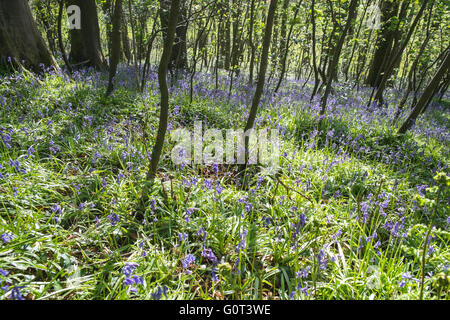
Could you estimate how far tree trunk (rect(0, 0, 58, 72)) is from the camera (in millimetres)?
4797

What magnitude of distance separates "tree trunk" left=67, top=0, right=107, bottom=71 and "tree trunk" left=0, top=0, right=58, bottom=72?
1321 millimetres

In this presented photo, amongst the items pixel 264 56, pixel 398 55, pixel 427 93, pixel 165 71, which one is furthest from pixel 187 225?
pixel 398 55

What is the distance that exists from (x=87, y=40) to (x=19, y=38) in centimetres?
197

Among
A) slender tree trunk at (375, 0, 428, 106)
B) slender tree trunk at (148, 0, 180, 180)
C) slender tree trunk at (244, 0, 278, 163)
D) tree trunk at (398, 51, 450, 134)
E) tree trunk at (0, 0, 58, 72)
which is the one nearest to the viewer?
slender tree trunk at (148, 0, 180, 180)

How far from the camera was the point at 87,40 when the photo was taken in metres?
6.72

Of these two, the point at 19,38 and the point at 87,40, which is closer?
the point at 19,38

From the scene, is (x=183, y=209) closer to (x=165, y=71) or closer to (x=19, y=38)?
(x=165, y=71)

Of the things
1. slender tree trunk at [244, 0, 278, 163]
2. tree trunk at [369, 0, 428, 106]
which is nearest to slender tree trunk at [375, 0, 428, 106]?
tree trunk at [369, 0, 428, 106]

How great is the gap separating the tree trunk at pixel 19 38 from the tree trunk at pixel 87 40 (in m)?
1.32

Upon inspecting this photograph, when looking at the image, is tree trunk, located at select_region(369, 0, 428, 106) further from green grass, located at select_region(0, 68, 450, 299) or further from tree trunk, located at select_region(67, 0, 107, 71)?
tree trunk, located at select_region(67, 0, 107, 71)
